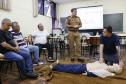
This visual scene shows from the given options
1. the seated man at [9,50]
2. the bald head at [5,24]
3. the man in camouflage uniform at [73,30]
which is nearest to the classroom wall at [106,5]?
the man in camouflage uniform at [73,30]

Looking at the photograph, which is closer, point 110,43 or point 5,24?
point 5,24

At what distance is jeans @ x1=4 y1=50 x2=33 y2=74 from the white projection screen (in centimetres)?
640

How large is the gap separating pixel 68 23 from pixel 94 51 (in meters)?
1.77

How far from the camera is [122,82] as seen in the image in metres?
3.18

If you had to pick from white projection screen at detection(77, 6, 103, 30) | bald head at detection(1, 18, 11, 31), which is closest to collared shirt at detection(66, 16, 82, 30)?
bald head at detection(1, 18, 11, 31)

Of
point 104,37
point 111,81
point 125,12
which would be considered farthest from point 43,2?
point 111,81

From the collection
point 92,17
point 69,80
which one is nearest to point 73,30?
point 69,80

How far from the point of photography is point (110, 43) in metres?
3.82

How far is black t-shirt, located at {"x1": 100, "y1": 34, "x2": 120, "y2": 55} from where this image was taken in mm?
3777

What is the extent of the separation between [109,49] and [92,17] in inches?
234

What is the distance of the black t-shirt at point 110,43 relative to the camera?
3.78 m

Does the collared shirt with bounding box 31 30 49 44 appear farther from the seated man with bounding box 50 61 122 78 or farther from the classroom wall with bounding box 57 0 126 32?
the classroom wall with bounding box 57 0 126 32

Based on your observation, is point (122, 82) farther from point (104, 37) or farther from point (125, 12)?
point (125, 12)

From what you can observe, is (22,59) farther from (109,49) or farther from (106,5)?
(106,5)
